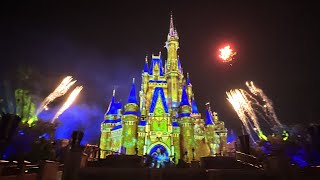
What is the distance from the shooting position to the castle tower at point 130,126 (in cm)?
3694

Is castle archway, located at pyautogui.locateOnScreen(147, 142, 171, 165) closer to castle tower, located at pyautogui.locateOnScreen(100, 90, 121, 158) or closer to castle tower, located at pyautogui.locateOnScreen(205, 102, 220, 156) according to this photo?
castle tower, located at pyautogui.locateOnScreen(100, 90, 121, 158)

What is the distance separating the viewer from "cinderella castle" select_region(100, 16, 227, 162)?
3828cm

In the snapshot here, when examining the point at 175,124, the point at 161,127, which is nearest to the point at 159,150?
the point at 161,127

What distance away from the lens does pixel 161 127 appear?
4003 centimetres

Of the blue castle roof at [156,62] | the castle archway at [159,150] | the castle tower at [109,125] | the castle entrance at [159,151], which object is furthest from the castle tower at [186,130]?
the blue castle roof at [156,62]

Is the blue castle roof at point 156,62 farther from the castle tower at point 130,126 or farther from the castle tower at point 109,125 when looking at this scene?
the castle tower at point 130,126

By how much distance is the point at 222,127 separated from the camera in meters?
55.0

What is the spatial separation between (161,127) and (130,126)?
5500 millimetres

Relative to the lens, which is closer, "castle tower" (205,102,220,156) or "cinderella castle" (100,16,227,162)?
"cinderella castle" (100,16,227,162)

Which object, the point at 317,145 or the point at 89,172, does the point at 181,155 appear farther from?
the point at 89,172

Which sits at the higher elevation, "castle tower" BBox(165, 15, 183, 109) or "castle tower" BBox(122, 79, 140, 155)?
"castle tower" BBox(165, 15, 183, 109)

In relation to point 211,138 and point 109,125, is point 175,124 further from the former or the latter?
point 109,125

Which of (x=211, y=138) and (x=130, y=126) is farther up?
(x=130, y=126)

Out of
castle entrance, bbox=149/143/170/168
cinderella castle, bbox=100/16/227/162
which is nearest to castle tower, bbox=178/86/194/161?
cinderella castle, bbox=100/16/227/162
